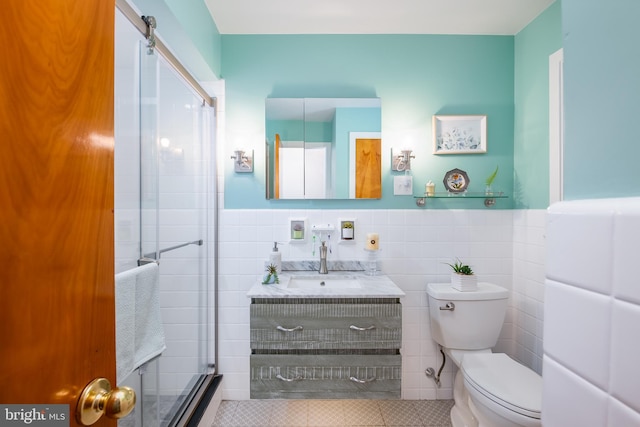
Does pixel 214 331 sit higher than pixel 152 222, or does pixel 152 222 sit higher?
pixel 152 222

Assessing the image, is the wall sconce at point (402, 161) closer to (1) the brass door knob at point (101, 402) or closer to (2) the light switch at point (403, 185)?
(2) the light switch at point (403, 185)

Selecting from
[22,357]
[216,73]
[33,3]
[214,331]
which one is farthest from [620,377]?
[216,73]

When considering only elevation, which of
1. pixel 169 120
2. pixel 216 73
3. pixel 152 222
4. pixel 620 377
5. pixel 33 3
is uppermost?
pixel 216 73

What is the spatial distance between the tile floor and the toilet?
0.57ft

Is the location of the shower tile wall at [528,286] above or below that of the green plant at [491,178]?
below

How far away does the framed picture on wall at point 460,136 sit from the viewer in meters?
2.01

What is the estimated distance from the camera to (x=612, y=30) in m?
0.52

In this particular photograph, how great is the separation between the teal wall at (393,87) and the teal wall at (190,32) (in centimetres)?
16

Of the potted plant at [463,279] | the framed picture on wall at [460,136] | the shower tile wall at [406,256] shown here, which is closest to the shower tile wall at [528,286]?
the shower tile wall at [406,256]

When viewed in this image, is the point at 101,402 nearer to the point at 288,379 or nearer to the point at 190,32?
the point at 288,379

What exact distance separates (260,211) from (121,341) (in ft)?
3.82

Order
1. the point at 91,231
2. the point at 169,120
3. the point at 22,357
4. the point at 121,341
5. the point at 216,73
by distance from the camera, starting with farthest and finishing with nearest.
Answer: the point at 216,73 < the point at 169,120 < the point at 121,341 < the point at 91,231 < the point at 22,357

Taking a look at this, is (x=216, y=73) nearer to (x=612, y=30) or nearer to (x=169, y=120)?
(x=169, y=120)

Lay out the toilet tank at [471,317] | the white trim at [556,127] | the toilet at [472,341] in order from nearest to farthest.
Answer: the toilet at [472,341] → the white trim at [556,127] → the toilet tank at [471,317]
